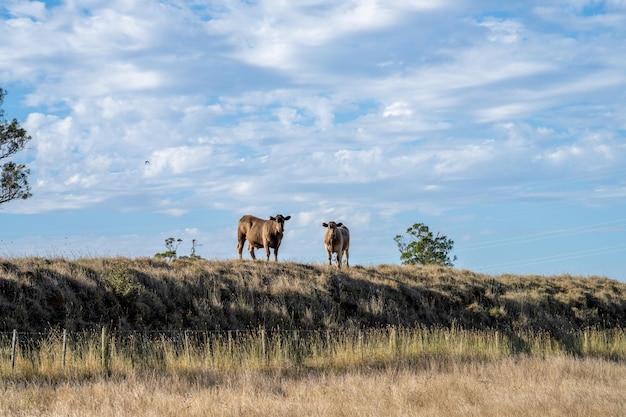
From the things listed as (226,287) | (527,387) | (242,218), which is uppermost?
(242,218)

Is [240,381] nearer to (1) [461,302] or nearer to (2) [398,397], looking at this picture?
(2) [398,397]

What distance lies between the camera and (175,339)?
837 inches

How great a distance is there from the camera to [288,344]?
70.8 ft

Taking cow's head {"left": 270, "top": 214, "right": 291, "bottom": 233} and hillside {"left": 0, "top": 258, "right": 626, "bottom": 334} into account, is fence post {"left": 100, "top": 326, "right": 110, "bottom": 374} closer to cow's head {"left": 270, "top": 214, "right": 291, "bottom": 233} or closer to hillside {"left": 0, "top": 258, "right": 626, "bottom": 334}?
hillside {"left": 0, "top": 258, "right": 626, "bottom": 334}

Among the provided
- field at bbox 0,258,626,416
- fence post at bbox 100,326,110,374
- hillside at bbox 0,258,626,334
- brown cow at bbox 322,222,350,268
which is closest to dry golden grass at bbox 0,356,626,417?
field at bbox 0,258,626,416

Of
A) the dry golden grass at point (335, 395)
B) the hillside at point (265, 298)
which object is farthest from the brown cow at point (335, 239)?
the dry golden grass at point (335, 395)

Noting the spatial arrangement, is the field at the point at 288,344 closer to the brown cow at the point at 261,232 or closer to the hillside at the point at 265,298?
the hillside at the point at 265,298

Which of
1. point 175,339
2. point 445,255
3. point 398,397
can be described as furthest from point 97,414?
point 445,255

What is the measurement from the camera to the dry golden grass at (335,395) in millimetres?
13188

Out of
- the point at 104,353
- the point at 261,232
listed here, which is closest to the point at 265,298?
the point at 261,232

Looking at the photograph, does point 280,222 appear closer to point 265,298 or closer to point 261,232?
point 261,232

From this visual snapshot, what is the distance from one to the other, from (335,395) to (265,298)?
40.5ft

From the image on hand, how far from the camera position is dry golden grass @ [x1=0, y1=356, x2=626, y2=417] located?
13.2m

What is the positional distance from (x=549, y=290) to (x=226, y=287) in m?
18.8
